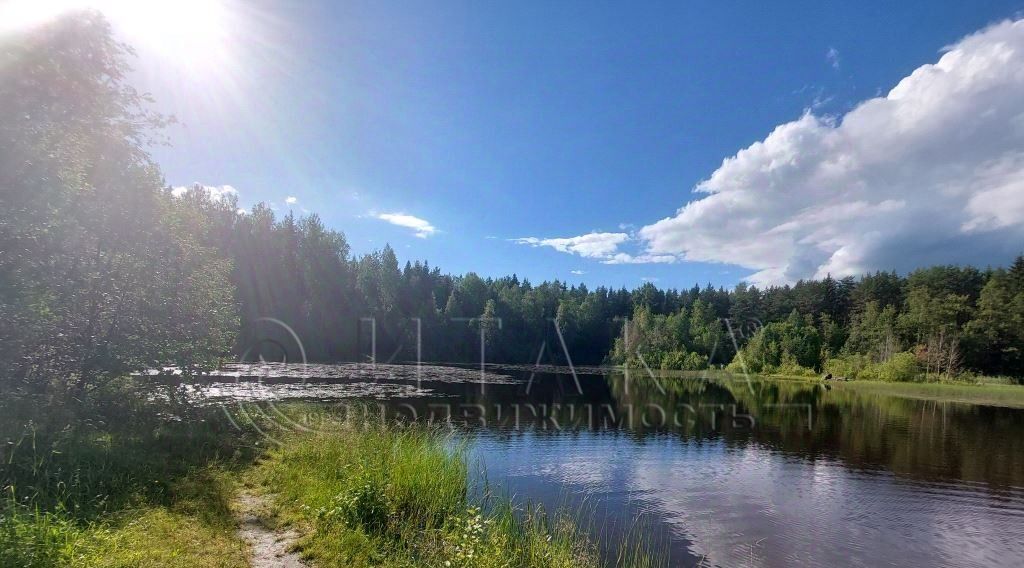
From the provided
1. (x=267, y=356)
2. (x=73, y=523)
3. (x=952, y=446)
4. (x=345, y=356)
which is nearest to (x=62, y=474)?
(x=73, y=523)

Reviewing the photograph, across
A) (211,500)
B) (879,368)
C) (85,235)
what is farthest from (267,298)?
(879,368)

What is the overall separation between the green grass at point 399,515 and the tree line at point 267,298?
597cm

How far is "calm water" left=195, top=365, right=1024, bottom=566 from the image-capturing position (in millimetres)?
12758

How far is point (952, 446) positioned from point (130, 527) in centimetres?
3569

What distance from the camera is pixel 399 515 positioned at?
10.1 meters

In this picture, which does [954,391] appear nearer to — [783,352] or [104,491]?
[783,352]

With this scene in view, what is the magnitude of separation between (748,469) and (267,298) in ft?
268

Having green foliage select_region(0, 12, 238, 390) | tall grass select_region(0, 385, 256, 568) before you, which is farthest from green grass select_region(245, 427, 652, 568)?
green foliage select_region(0, 12, 238, 390)

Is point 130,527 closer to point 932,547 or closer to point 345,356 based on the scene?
point 932,547

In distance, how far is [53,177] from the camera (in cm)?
895

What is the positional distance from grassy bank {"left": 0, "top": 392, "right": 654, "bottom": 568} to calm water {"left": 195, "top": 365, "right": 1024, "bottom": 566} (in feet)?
12.1

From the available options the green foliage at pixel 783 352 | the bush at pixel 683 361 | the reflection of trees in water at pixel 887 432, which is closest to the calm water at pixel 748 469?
the reflection of trees in water at pixel 887 432

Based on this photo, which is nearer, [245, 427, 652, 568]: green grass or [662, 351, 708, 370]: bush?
[245, 427, 652, 568]: green grass

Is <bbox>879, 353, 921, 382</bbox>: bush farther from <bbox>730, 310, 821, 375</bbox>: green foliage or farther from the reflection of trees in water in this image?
the reflection of trees in water
